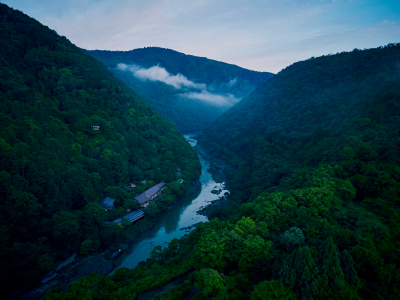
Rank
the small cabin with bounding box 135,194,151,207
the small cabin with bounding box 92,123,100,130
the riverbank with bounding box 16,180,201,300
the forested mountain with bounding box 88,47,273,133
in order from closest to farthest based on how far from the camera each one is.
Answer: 1. the riverbank with bounding box 16,180,201,300
2. the small cabin with bounding box 135,194,151,207
3. the small cabin with bounding box 92,123,100,130
4. the forested mountain with bounding box 88,47,273,133

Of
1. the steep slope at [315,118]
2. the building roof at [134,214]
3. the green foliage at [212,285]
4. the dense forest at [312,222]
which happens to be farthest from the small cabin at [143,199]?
the green foliage at [212,285]

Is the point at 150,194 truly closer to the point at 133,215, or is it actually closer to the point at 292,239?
the point at 133,215

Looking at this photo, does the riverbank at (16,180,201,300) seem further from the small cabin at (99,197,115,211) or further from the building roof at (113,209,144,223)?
the small cabin at (99,197,115,211)

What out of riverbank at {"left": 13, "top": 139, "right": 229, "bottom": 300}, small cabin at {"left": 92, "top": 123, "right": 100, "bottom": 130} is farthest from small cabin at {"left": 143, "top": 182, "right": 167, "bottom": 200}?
small cabin at {"left": 92, "top": 123, "right": 100, "bottom": 130}

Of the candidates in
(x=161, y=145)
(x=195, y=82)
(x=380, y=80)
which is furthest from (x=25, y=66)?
(x=195, y=82)

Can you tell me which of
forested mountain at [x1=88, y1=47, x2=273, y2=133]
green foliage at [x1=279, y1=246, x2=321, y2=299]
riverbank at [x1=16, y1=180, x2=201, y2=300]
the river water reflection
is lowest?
the river water reflection

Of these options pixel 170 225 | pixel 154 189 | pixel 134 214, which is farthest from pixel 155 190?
pixel 170 225
